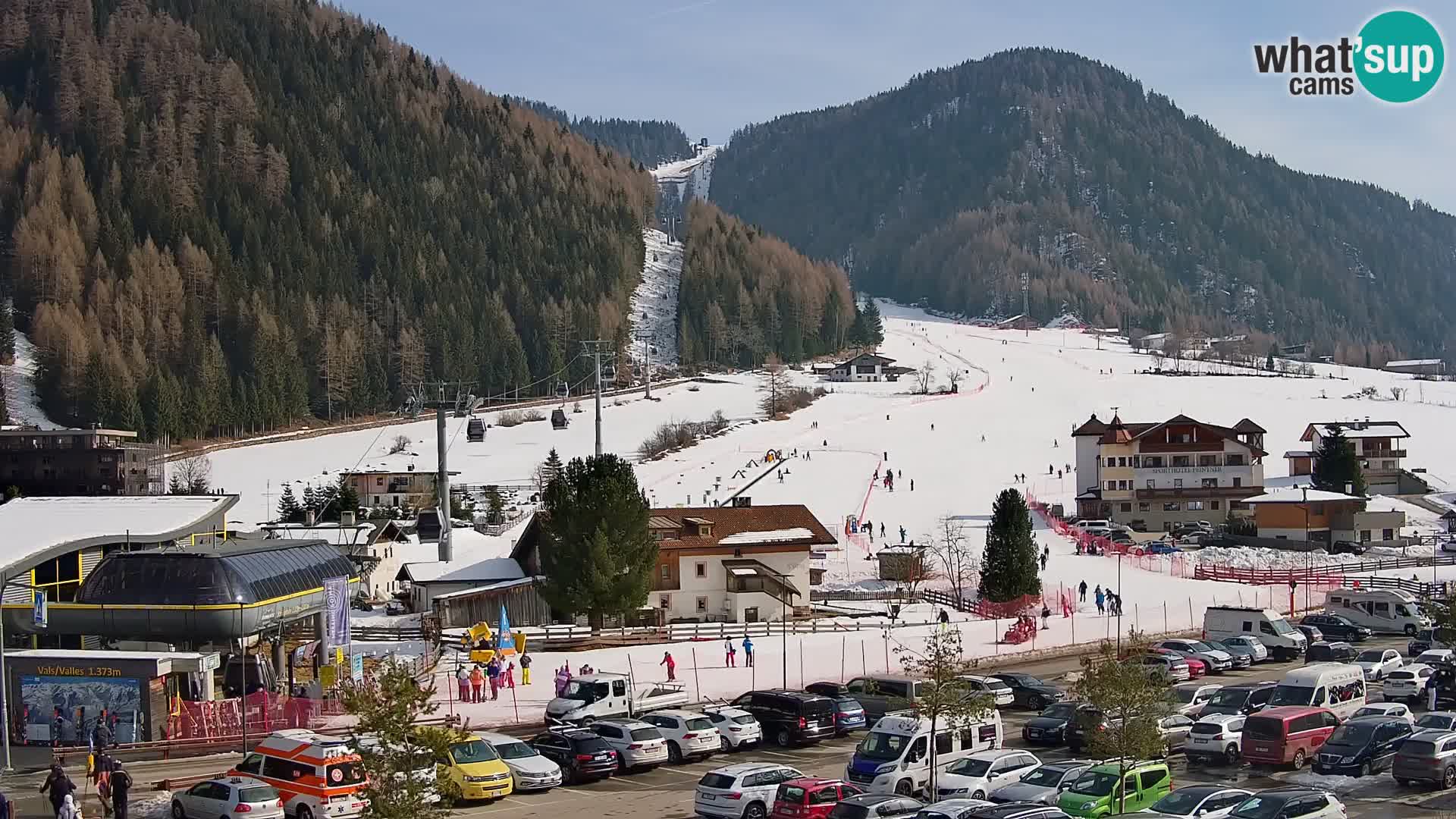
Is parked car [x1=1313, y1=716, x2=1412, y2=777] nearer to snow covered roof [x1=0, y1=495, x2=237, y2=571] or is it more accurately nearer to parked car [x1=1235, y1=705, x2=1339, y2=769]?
parked car [x1=1235, y1=705, x2=1339, y2=769]

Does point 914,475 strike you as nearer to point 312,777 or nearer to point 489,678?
point 489,678

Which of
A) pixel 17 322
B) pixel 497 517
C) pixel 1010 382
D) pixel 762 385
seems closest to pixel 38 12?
pixel 17 322

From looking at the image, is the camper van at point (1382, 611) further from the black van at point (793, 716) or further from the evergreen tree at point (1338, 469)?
the evergreen tree at point (1338, 469)

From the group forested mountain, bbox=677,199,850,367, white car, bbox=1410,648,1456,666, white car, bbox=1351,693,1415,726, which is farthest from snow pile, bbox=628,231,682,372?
white car, bbox=1351,693,1415,726

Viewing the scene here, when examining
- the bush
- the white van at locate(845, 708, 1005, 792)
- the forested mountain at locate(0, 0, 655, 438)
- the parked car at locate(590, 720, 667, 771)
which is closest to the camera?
the white van at locate(845, 708, 1005, 792)

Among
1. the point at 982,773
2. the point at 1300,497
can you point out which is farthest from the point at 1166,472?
the point at 982,773

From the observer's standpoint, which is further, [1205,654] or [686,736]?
[1205,654]

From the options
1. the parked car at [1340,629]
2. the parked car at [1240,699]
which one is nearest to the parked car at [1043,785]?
the parked car at [1240,699]
